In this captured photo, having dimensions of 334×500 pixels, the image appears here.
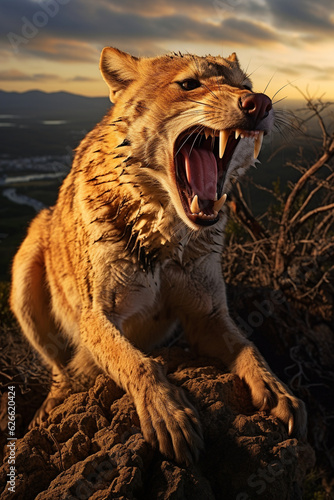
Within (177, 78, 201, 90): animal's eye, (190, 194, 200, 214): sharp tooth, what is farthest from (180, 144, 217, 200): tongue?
(177, 78, 201, 90): animal's eye

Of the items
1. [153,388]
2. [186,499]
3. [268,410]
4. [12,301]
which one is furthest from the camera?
[12,301]

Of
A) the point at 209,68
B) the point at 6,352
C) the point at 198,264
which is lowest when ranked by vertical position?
the point at 6,352

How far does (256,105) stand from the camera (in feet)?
9.98

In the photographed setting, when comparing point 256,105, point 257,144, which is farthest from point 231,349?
point 256,105

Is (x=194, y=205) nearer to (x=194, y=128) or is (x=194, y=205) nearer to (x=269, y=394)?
(x=194, y=128)

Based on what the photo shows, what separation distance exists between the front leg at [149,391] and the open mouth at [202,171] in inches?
40.0

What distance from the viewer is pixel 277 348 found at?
5613 millimetres

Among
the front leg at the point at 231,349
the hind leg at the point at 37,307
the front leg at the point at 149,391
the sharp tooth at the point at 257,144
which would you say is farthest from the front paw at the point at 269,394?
the hind leg at the point at 37,307

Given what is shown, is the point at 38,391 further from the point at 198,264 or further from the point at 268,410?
the point at 268,410

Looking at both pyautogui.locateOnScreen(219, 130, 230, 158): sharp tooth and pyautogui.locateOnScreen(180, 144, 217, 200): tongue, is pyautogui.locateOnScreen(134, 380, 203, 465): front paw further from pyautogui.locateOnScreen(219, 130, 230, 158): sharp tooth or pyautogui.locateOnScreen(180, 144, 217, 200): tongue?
pyautogui.locateOnScreen(219, 130, 230, 158): sharp tooth

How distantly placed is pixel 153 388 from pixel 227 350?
912 millimetres

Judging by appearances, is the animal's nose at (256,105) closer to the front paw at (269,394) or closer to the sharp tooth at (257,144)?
the sharp tooth at (257,144)

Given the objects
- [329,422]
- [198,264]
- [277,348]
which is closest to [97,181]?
[198,264]

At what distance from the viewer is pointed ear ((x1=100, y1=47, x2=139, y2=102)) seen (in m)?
3.79
